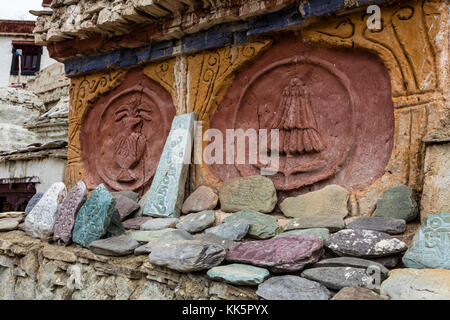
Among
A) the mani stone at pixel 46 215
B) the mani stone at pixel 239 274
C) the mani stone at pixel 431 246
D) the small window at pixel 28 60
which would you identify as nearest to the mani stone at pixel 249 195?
the mani stone at pixel 239 274

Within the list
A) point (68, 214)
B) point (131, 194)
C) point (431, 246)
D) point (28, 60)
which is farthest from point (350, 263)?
point (28, 60)

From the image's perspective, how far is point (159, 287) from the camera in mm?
2393

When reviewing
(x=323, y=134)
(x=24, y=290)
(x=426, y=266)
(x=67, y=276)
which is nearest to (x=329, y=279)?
(x=426, y=266)

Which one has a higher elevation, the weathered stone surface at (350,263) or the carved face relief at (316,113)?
the carved face relief at (316,113)

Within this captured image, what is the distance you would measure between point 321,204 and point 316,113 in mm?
928

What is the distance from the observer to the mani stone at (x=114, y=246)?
2.69 meters

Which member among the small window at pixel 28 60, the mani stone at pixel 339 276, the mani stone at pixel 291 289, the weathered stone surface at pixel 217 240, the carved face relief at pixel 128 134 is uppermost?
the small window at pixel 28 60

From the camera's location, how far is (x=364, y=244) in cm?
212

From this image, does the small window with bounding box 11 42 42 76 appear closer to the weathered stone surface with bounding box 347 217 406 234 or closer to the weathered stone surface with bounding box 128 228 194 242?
the weathered stone surface with bounding box 128 228 194 242

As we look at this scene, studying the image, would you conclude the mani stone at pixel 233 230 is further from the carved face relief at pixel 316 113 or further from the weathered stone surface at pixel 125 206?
the weathered stone surface at pixel 125 206

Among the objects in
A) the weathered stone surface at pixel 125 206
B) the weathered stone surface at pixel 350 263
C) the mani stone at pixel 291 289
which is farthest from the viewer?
the weathered stone surface at pixel 125 206

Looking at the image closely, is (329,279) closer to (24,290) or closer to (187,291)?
(187,291)

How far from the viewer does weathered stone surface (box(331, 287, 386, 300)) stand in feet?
5.41

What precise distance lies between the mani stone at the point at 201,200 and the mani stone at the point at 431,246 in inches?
74.8
